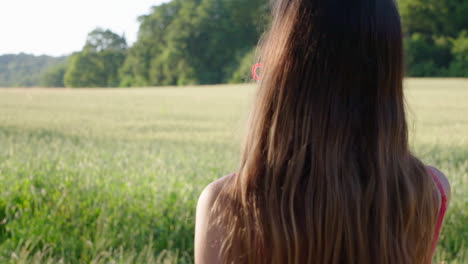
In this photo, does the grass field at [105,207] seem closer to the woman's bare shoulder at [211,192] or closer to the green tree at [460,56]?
the woman's bare shoulder at [211,192]

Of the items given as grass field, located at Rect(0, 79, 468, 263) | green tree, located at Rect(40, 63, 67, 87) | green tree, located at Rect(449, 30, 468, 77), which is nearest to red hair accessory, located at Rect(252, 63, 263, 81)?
grass field, located at Rect(0, 79, 468, 263)

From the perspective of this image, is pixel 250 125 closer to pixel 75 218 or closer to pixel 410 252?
pixel 410 252

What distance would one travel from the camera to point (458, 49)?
92.7 ft

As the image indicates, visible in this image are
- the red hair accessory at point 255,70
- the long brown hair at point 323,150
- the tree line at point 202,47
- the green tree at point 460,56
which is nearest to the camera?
the long brown hair at point 323,150

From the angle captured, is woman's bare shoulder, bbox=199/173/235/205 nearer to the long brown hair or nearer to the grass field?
the long brown hair

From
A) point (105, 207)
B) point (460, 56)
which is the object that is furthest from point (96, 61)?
point (105, 207)

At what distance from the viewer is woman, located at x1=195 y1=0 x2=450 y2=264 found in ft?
3.95

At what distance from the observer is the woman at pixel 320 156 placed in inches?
47.4

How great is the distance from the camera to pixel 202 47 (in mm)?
40312

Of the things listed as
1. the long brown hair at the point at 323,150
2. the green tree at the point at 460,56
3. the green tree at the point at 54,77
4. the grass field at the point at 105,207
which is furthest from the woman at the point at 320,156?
the green tree at the point at 54,77

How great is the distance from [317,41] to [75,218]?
3.03 meters

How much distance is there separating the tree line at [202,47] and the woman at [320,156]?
3018cm

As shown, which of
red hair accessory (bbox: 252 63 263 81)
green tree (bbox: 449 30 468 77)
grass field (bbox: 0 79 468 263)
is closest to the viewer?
red hair accessory (bbox: 252 63 263 81)

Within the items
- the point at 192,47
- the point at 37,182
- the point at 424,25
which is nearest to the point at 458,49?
the point at 424,25
